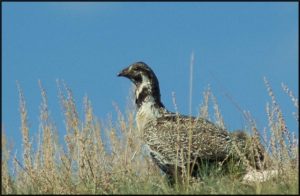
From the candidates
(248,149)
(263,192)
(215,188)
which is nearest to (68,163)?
(248,149)

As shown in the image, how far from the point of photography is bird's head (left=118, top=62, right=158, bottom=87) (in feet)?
30.7

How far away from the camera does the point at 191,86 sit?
698cm

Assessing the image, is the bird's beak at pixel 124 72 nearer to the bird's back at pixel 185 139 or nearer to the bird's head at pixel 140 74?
the bird's head at pixel 140 74

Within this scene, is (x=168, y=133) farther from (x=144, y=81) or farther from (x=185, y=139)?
(x=144, y=81)

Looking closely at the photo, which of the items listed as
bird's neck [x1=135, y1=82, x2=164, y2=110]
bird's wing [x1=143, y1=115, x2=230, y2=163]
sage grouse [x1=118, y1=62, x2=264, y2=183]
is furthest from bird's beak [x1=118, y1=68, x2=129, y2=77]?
bird's wing [x1=143, y1=115, x2=230, y2=163]

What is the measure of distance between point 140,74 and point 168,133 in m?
1.11

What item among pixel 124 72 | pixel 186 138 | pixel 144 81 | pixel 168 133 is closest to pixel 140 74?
pixel 144 81

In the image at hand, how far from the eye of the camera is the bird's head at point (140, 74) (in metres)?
9.34

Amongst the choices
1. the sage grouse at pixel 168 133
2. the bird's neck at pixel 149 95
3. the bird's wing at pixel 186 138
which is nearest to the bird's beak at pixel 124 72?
the sage grouse at pixel 168 133

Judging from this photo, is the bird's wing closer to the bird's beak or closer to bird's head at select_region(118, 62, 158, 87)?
bird's head at select_region(118, 62, 158, 87)

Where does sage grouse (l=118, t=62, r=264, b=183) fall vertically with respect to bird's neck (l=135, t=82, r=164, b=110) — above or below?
below

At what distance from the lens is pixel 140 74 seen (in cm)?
939

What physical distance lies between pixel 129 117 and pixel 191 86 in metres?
3.69

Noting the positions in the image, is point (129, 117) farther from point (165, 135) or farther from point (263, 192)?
point (263, 192)
